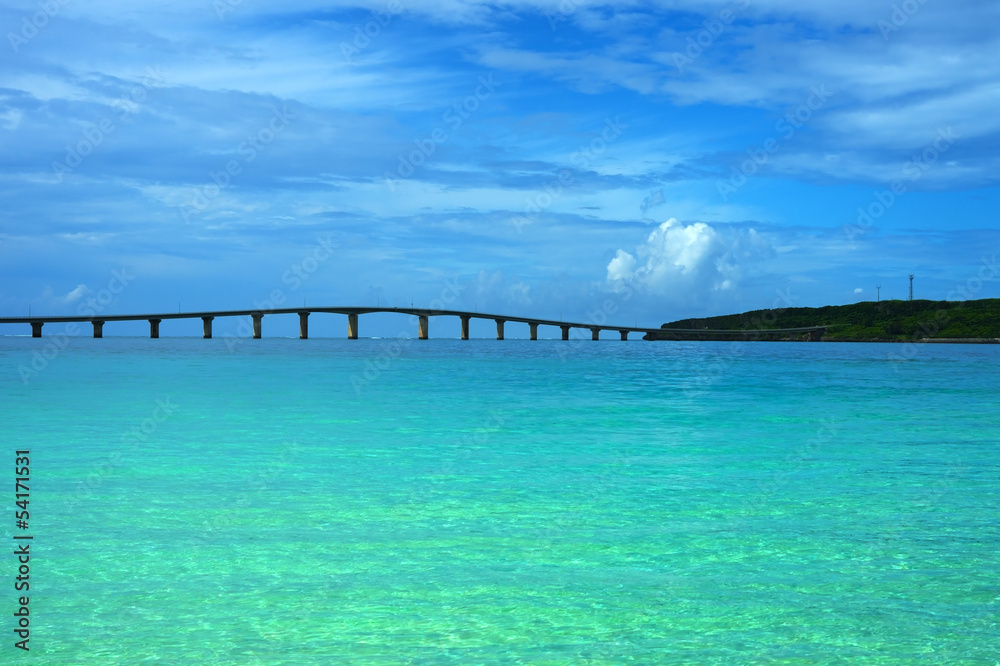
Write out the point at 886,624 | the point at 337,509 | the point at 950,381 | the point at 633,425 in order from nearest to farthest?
the point at 886,624 < the point at 337,509 < the point at 633,425 < the point at 950,381

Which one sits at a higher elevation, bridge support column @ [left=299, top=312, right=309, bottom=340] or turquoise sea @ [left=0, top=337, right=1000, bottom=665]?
bridge support column @ [left=299, top=312, right=309, bottom=340]

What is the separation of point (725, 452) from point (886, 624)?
11.8 metres

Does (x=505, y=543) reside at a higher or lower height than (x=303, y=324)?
lower

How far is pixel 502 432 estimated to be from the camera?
2308 cm

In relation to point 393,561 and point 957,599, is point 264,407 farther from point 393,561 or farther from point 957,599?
point 957,599

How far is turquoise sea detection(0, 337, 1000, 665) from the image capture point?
7223mm

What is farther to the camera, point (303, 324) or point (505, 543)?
point (303, 324)

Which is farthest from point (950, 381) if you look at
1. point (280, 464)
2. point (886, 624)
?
point (886, 624)

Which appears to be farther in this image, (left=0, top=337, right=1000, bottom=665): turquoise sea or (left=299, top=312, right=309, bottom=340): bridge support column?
(left=299, top=312, right=309, bottom=340): bridge support column

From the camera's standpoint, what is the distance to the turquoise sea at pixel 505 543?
722cm

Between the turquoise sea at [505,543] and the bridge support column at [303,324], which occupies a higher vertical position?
the bridge support column at [303,324]

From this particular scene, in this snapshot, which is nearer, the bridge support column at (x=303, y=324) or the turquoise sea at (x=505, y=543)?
the turquoise sea at (x=505, y=543)

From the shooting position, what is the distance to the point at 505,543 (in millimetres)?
10578

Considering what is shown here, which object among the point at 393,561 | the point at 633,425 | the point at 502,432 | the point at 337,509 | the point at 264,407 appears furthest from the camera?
the point at 264,407
